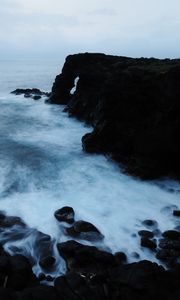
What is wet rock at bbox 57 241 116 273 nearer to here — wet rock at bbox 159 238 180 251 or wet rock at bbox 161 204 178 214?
wet rock at bbox 159 238 180 251

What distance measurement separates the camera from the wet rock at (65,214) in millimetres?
12539

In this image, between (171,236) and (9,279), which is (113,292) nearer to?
(9,279)

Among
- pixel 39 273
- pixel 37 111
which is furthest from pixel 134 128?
pixel 37 111

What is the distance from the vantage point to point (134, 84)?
63.1 feet

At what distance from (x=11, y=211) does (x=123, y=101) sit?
9.07 meters

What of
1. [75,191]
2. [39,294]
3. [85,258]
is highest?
[39,294]

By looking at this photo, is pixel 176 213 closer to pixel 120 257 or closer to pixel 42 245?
pixel 120 257

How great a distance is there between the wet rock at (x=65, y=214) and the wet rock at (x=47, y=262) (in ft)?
7.71

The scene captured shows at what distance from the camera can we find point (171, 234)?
1151 centimetres

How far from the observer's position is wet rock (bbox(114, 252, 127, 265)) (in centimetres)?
1026

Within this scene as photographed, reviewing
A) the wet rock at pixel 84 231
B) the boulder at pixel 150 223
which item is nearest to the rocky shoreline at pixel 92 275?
the wet rock at pixel 84 231

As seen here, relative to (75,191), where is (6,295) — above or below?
above

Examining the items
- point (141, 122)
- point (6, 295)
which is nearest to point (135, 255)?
point (6, 295)

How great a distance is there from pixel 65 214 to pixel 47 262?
2.99m
